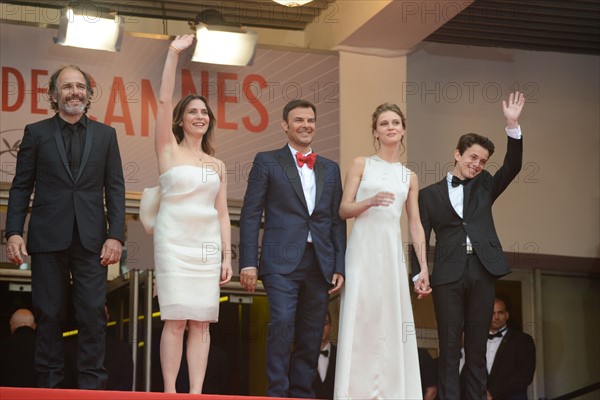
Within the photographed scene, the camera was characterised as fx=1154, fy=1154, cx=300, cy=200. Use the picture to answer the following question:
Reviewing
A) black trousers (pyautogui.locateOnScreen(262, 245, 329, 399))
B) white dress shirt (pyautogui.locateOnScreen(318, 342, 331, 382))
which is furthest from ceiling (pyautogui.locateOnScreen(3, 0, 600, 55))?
black trousers (pyautogui.locateOnScreen(262, 245, 329, 399))

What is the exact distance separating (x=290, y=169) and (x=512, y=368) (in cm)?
297

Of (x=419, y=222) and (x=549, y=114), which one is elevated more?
(x=549, y=114)

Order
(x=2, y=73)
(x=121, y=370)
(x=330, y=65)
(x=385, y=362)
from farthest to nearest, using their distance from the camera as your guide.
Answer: (x=330, y=65)
(x=2, y=73)
(x=121, y=370)
(x=385, y=362)

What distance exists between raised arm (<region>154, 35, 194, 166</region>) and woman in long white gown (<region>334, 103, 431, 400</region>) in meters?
0.96

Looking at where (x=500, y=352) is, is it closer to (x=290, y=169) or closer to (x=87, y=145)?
(x=290, y=169)

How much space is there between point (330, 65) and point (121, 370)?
282 cm

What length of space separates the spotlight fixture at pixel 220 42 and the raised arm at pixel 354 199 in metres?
2.42

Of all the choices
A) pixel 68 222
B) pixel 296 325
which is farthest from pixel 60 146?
pixel 296 325

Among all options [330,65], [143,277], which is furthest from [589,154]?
[143,277]

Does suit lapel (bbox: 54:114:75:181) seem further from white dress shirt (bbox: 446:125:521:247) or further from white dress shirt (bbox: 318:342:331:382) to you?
white dress shirt (bbox: 318:342:331:382)

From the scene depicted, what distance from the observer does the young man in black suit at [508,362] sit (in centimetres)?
789

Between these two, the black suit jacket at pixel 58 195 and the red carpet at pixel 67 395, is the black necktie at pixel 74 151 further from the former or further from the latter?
the red carpet at pixel 67 395

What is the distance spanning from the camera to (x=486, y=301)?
19.3 ft

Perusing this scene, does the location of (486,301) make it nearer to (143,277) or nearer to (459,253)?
(459,253)
